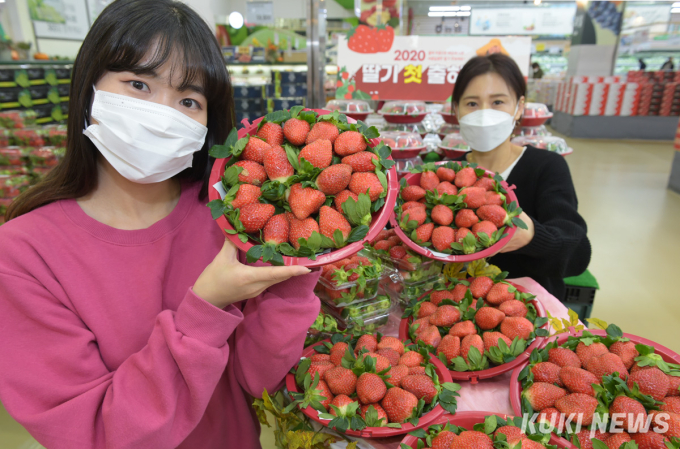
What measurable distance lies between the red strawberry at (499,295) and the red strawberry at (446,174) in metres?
0.46

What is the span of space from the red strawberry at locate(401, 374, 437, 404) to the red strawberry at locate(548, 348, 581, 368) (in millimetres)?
389

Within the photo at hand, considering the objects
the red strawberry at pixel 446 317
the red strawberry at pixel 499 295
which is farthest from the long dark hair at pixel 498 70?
the red strawberry at pixel 446 317

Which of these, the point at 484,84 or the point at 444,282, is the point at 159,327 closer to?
the point at 444,282

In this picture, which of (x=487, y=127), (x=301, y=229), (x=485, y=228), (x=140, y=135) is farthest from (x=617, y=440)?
(x=487, y=127)

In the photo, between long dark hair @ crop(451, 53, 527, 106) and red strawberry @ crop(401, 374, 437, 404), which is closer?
red strawberry @ crop(401, 374, 437, 404)

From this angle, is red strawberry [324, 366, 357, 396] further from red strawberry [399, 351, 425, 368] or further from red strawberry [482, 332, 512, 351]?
red strawberry [482, 332, 512, 351]

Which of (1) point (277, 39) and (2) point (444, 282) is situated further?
(1) point (277, 39)

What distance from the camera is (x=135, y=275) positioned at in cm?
110

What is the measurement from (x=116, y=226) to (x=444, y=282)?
1132mm

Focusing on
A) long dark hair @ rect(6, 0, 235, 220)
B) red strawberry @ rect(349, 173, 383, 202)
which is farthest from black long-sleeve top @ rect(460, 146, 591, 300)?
long dark hair @ rect(6, 0, 235, 220)

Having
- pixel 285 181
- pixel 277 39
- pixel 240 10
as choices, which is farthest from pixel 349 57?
pixel 285 181

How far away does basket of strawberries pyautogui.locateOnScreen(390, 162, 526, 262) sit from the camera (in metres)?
1.43

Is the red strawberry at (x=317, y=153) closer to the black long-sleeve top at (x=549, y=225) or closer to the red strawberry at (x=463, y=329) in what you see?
the red strawberry at (x=463, y=329)

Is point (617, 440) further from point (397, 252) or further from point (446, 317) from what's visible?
point (397, 252)
